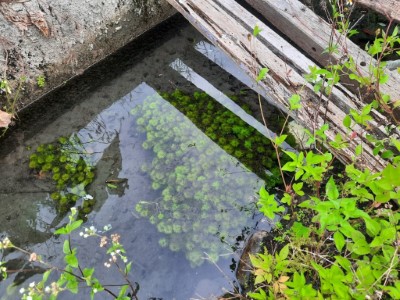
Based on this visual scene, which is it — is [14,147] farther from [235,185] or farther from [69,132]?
[235,185]

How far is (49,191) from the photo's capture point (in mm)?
3938

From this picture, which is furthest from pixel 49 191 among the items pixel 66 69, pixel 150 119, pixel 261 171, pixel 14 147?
pixel 261 171

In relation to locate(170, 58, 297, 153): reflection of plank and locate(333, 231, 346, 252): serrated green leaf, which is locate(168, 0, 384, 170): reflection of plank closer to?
locate(170, 58, 297, 153): reflection of plank

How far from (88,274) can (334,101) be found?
96.9 inches

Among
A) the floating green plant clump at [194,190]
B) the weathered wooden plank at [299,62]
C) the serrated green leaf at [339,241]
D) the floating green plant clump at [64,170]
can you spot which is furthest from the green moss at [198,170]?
the serrated green leaf at [339,241]

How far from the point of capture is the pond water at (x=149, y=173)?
3445 mm

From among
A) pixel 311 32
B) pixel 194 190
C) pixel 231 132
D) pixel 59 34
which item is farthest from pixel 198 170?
pixel 59 34

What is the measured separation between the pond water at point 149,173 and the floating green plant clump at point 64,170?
0.01 metres

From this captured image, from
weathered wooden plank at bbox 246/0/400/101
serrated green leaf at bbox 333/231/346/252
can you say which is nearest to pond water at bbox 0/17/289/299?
weathered wooden plank at bbox 246/0/400/101

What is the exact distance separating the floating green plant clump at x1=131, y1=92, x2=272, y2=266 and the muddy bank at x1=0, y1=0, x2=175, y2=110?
4.29ft

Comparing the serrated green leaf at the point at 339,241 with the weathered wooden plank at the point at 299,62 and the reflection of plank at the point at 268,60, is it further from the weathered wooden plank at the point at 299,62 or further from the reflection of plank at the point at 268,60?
the weathered wooden plank at the point at 299,62

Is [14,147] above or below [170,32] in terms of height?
below

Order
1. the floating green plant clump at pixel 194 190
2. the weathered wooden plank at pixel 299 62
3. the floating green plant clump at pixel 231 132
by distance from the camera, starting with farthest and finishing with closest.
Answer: the floating green plant clump at pixel 231 132 → the floating green plant clump at pixel 194 190 → the weathered wooden plank at pixel 299 62

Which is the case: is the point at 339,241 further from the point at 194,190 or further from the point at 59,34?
the point at 59,34
